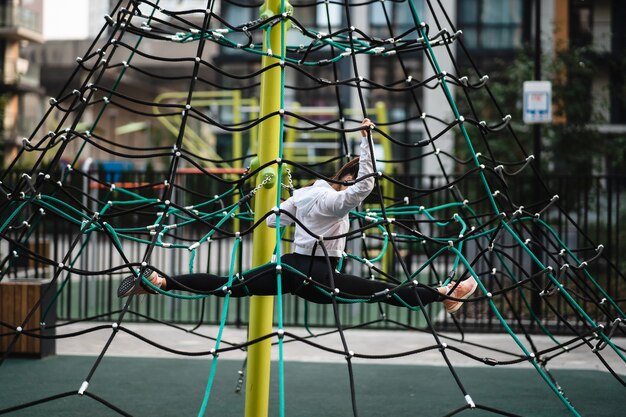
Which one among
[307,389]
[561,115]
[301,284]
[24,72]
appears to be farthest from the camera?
[24,72]

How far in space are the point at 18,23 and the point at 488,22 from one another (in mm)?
19161

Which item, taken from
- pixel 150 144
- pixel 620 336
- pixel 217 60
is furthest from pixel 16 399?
pixel 150 144

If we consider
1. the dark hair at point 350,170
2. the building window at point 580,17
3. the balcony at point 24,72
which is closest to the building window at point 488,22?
the building window at point 580,17

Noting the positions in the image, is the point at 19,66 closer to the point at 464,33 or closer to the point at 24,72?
the point at 24,72

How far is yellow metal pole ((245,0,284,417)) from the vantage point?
466 cm

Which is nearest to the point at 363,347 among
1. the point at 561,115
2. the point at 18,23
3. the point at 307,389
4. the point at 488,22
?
the point at 307,389

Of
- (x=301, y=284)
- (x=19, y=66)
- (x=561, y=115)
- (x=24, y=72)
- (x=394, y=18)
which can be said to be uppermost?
(x=19, y=66)

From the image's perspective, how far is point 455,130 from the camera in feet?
51.0

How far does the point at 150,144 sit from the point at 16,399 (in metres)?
37.9

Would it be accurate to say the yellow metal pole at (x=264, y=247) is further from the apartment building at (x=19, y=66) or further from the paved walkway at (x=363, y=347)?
the apartment building at (x=19, y=66)

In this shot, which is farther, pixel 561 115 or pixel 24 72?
pixel 24 72

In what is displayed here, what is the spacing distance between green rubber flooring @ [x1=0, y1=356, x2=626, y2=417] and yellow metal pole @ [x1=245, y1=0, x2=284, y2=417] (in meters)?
A: 0.94

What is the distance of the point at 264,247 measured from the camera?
4.71 m

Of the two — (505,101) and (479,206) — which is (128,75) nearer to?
(505,101)
